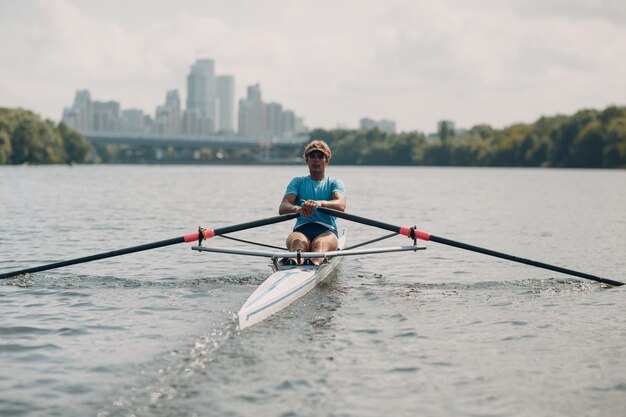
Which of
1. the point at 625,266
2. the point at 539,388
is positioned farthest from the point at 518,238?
the point at 539,388

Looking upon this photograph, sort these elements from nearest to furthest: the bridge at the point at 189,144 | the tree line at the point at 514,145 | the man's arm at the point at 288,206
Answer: the man's arm at the point at 288,206 → the tree line at the point at 514,145 → the bridge at the point at 189,144

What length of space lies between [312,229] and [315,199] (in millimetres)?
543

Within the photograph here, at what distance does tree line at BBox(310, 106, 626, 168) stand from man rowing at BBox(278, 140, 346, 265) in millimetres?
111605

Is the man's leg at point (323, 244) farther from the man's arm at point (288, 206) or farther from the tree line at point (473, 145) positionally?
the tree line at point (473, 145)

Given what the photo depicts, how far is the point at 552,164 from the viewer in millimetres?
134875

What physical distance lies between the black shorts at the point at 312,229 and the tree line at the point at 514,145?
11169 centimetres

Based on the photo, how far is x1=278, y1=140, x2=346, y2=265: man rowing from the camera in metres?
13.2

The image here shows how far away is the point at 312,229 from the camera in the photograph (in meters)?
13.7

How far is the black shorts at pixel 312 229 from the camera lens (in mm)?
13680

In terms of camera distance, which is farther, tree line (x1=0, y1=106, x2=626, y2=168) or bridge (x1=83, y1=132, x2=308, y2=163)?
bridge (x1=83, y1=132, x2=308, y2=163)

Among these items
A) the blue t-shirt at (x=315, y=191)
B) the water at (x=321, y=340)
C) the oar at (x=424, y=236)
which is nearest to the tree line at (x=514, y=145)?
the water at (x=321, y=340)

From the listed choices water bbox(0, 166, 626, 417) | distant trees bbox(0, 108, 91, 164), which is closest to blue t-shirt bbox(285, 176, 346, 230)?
water bbox(0, 166, 626, 417)

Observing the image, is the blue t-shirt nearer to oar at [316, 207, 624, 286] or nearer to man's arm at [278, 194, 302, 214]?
man's arm at [278, 194, 302, 214]

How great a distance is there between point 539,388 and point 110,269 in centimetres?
1058
